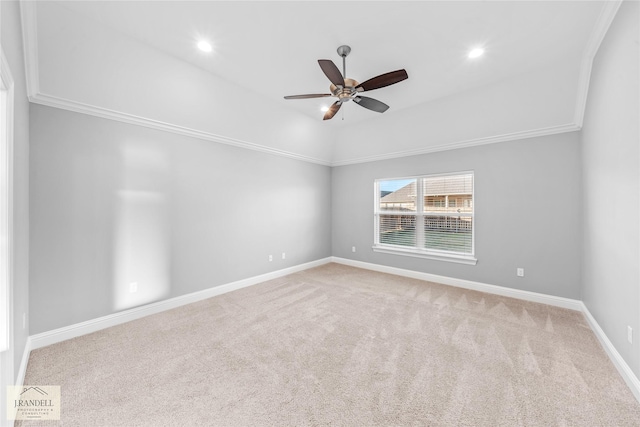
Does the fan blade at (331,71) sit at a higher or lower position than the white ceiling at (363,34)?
lower

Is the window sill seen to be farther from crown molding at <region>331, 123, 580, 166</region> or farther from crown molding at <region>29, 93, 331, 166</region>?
crown molding at <region>29, 93, 331, 166</region>

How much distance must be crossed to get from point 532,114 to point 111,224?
18.0 feet

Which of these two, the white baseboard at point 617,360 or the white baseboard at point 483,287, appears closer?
the white baseboard at point 617,360

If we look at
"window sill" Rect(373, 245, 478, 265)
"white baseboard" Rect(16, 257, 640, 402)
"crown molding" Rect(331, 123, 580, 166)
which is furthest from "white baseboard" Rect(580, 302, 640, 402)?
"crown molding" Rect(331, 123, 580, 166)

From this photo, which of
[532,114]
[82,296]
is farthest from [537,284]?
[82,296]

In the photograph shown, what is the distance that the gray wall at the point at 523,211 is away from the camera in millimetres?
3359

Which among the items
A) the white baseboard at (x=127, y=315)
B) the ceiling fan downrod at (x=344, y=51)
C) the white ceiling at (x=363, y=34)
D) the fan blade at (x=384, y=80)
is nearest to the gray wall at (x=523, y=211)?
the white ceiling at (x=363, y=34)

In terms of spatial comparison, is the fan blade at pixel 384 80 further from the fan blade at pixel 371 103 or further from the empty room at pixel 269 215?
the fan blade at pixel 371 103

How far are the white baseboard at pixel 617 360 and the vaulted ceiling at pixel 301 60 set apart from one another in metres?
2.47

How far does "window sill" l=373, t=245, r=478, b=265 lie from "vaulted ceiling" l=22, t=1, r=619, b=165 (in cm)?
191

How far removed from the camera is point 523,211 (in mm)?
3684

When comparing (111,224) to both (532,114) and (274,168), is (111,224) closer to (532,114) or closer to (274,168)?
(274,168)

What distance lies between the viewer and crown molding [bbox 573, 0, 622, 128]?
6.43 feet

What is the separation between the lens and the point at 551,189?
346 centimetres
